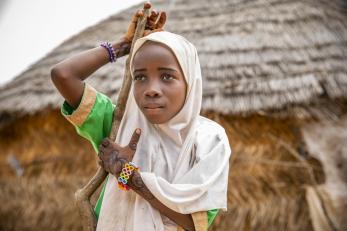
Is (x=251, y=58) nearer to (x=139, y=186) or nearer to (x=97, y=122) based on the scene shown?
(x=97, y=122)

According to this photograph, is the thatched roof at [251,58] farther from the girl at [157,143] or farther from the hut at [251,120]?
the girl at [157,143]

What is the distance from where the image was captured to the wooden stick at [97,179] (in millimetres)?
1689

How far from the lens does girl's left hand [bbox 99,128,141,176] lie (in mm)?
1597

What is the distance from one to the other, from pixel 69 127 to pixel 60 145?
273 millimetres

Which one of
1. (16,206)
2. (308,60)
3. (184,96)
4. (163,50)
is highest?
(163,50)

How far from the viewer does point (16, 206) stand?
568 centimetres

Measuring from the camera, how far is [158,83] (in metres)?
1.58

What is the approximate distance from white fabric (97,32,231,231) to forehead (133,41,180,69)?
0.06 feet

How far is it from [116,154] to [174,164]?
205 millimetres

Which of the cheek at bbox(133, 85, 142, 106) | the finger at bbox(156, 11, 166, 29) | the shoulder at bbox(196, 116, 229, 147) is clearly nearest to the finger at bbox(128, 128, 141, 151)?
the cheek at bbox(133, 85, 142, 106)

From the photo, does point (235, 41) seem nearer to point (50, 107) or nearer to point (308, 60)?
point (308, 60)

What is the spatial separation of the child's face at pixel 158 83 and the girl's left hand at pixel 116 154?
10 centimetres

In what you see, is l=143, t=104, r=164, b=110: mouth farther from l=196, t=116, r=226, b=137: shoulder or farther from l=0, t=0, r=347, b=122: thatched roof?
l=0, t=0, r=347, b=122: thatched roof

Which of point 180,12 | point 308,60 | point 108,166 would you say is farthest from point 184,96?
point 180,12
